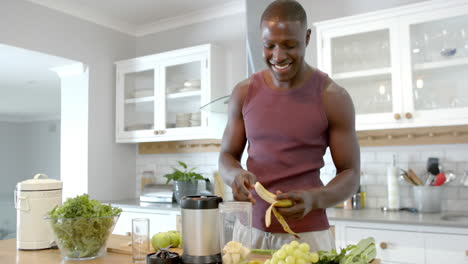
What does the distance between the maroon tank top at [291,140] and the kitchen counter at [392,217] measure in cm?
121

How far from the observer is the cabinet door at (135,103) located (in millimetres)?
3881

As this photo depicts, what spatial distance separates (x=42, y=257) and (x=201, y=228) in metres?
0.69

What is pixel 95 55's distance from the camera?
396 cm

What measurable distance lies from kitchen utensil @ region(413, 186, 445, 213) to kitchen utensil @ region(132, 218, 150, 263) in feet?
6.78

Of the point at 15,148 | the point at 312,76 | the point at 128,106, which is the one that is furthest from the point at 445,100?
the point at 15,148

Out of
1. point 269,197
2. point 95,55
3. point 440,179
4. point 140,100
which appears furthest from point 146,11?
point 269,197

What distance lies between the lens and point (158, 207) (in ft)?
11.0

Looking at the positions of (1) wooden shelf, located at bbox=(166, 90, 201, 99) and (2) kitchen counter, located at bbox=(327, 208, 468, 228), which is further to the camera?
(1) wooden shelf, located at bbox=(166, 90, 201, 99)

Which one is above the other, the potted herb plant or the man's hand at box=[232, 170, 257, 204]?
the man's hand at box=[232, 170, 257, 204]

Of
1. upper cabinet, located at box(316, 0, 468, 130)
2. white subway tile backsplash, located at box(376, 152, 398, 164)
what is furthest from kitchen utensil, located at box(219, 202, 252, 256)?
white subway tile backsplash, located at box(376, 152, 398, 164)

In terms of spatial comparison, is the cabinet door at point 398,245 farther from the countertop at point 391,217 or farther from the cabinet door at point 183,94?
the cabinet door at point 183,94

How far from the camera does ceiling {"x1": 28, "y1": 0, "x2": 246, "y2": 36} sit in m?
3.65

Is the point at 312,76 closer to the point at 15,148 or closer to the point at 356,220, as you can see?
the point at 356,220

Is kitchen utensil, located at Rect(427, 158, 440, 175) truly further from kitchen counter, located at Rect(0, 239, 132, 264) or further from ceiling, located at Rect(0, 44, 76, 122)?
ceiling, located at Rect(0, 44, 76, 122)
